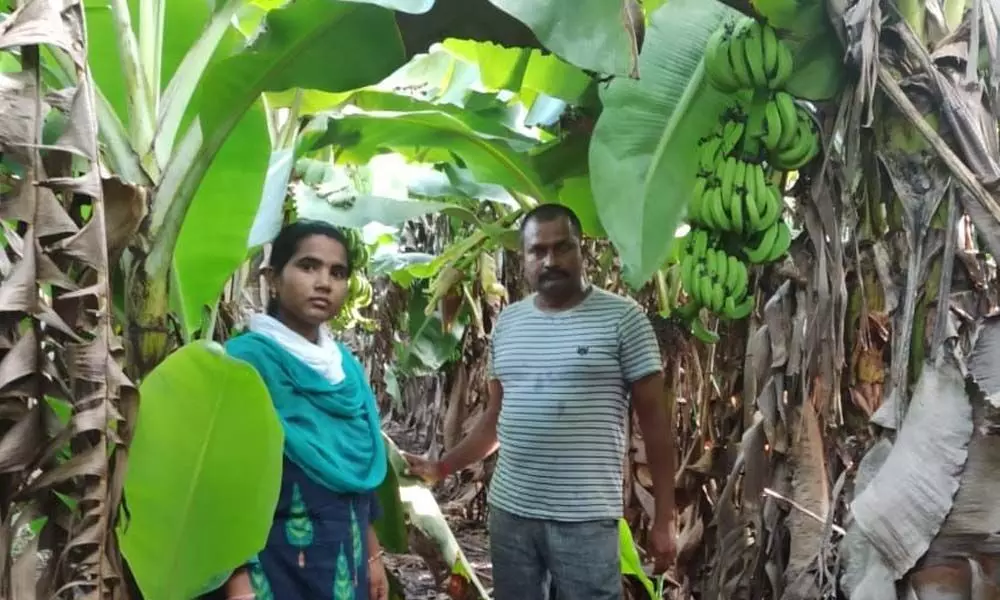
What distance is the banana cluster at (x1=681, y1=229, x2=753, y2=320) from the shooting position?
1.14m

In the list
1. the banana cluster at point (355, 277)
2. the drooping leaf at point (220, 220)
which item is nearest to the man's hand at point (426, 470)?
the banana cluster at point (355, 277)

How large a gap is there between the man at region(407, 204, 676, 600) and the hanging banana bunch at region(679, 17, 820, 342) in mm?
401

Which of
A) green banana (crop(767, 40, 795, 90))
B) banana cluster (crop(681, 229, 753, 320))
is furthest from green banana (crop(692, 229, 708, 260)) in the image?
green banana (crop(767, 40, 795, 90))

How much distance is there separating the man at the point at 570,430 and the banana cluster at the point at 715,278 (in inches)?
16.3

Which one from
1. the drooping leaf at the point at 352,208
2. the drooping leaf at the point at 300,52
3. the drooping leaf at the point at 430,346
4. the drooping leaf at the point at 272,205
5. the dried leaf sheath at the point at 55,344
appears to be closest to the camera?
the dried leaf sheath at the point at 55,344

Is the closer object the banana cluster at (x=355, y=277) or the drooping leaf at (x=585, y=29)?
the drooping leaf at (x=585, y=29)

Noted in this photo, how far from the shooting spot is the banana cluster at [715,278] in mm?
1142

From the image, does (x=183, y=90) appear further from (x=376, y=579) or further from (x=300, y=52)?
(x=376, y=579)

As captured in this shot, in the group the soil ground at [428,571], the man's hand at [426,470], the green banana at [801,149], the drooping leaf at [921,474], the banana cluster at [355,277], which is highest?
the green banana at [801,149]

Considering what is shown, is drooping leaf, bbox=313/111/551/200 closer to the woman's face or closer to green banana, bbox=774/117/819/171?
the woman's face

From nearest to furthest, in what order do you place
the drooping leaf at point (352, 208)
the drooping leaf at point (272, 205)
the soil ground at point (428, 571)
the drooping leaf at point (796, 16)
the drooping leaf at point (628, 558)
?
the drooping leaf at point (796, 16), the drooping leaf at point (272, 205), the drooping leaf at point (352, 208), the drooping leaf at point (628, 558), the soil ground at point (428, 571)

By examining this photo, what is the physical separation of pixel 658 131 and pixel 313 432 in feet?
2.21

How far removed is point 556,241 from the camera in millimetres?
1604

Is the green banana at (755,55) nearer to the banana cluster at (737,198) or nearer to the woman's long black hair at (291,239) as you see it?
the banana cluster at (737,198)
